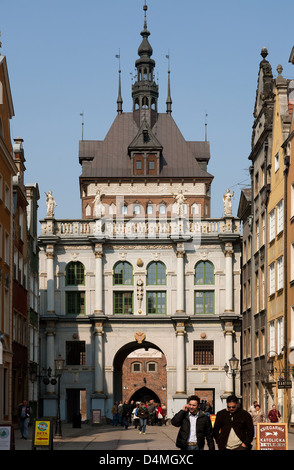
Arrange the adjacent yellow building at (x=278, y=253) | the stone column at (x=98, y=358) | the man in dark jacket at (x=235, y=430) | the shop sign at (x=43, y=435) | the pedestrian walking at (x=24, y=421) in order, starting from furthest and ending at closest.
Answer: the stone column at (x=98, y=358) < the adjacent yellow building at (x=278, y=253) < the pedestrian walking at (x=24, y=421) < the shop sign at (x=43, y=435) < the man in dark jacket at (x=235, y=430)

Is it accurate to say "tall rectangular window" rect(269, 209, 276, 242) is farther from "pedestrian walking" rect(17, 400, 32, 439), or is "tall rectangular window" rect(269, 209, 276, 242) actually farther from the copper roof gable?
the copper roof gable

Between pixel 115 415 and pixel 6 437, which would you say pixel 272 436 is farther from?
pixel 115 415

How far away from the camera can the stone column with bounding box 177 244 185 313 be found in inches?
2783

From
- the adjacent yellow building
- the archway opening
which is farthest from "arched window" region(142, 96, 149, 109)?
the adjacent yellow building

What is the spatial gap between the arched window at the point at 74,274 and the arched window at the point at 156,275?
494cm

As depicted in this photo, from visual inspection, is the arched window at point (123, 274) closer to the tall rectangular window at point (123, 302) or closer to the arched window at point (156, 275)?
the tall rectangular window at point (123, 302)

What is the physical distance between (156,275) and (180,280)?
2173 millimetres

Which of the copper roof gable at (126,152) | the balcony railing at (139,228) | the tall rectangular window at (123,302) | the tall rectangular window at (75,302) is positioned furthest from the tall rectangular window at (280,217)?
the copper roof gable at (126,152)

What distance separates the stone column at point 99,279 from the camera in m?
70.8

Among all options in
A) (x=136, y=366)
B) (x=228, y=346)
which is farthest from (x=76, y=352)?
(x=136, y=366)

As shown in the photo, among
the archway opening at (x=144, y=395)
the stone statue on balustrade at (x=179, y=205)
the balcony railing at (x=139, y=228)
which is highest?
the stone statue on balustrade at (x=179, y=205)

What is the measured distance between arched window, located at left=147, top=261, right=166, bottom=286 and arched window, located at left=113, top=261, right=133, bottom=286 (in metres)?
1.35

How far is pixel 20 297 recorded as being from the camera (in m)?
54.6
